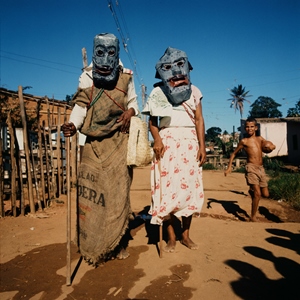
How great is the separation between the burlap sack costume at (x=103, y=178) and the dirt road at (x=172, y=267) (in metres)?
0.31

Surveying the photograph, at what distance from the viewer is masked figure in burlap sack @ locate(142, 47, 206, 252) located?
2.98 m

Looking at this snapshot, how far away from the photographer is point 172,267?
2.62 meters

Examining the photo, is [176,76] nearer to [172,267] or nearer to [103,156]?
[103,156]

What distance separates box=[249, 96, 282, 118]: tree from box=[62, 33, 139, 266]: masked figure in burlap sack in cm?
6199

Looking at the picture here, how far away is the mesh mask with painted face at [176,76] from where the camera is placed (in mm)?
2992

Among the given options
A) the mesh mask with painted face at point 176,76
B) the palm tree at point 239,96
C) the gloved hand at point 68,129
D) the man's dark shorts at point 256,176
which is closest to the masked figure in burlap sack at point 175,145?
the mesh mask with painted face at point 176,76

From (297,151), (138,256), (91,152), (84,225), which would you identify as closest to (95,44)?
(91,152)

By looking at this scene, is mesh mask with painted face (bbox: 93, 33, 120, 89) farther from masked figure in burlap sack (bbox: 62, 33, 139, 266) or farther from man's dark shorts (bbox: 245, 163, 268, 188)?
man's dark shorts (bbox: 245, 163, 268, 188)

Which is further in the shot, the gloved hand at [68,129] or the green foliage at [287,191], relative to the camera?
the green foliage at [287,191]

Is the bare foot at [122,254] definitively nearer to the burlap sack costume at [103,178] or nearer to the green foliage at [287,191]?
the burlap sack costume at [103,178]

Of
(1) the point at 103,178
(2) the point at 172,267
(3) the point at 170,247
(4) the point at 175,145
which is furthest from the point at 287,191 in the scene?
(1) the point at 103,178

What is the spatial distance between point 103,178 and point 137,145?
508 millimetres

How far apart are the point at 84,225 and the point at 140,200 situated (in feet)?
13.2

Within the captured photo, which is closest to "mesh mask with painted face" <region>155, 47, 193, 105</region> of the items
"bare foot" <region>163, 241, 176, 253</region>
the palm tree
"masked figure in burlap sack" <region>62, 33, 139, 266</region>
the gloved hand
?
"masked figure in burlap sack" <region>62, 33, 139, 266</region>
